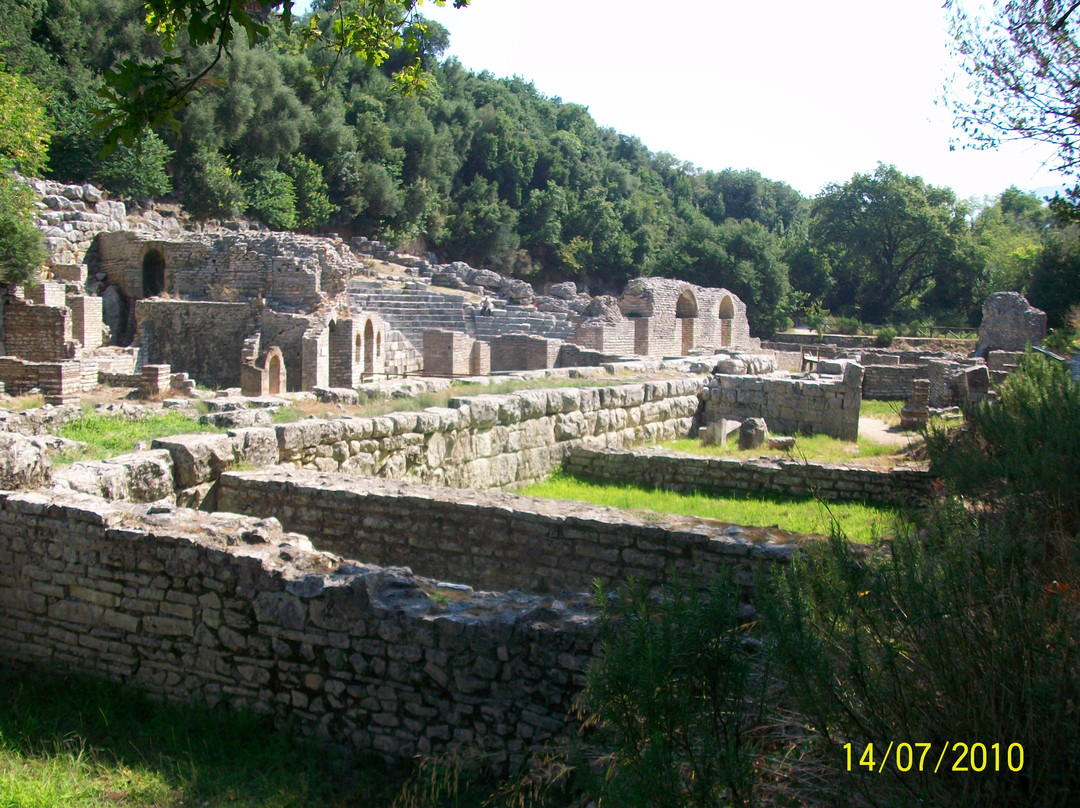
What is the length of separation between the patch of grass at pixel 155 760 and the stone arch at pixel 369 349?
1830 centimetres

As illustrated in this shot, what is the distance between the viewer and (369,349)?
73.7 ft

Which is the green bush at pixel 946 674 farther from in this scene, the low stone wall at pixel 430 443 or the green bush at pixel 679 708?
the low stone wall at pixel 430 443

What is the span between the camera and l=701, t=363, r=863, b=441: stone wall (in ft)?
40.9

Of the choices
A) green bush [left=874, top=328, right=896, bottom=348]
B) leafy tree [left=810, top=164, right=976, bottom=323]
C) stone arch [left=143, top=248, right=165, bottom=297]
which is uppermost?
leafy tree [left=810, top=164, right=976, bottom=323]

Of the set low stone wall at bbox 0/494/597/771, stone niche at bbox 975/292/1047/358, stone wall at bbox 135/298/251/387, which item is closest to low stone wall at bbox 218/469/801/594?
low stone wall at bbox 0/494/597/771

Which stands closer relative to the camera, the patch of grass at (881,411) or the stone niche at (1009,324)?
the patch of grass at (881,411)

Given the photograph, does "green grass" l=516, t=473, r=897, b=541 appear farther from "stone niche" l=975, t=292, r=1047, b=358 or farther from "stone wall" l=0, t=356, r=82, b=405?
"stone niche" l=975, t=292, r=1047, b=358

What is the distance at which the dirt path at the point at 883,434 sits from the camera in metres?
12.5

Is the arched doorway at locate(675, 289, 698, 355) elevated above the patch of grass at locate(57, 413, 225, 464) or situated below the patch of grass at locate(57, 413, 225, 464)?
above

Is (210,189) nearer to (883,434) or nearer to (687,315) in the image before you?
(687,315)

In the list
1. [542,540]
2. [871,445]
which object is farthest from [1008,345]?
[542,540]

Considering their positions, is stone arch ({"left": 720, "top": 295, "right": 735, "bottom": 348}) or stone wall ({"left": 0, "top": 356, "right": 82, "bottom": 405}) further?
stone arch ({"left": 720, "top": 295, "right": 735, "bottom": 348})

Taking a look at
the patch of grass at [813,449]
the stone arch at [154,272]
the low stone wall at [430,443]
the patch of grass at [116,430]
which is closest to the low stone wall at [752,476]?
the low stone wall at [430,443]

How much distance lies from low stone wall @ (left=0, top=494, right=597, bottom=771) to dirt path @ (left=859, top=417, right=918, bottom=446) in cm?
959
